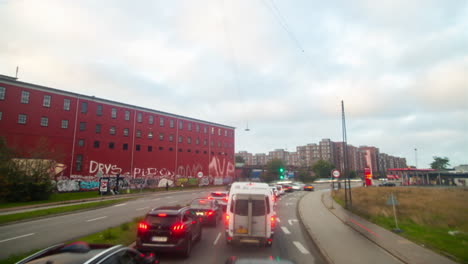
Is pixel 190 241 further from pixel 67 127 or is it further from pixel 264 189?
pixel 67 127

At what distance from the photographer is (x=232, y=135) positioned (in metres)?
75.2

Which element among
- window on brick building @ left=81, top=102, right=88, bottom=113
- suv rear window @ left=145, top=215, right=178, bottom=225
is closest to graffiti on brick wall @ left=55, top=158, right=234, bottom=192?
window on brick building @ left=81, top=102, right=88, bottom=113

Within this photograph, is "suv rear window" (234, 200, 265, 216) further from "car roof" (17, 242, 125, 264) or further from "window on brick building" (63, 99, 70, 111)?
"window on brick building" (63, 99, 70, 111)

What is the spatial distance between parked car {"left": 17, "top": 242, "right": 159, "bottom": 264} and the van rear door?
578 centimetres

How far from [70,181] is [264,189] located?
38.7 meters

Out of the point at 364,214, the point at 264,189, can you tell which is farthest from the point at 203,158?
the point at 264,189

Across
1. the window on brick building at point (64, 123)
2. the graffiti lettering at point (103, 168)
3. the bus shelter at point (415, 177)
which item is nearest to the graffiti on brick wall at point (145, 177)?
the graffiti lettering at point (103, 168)

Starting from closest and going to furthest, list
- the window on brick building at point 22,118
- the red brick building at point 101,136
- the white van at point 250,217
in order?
the white van at point 250,217
the window on brick building at point 22,118
the red brick building at point 101,136

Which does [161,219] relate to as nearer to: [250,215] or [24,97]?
[250,215]

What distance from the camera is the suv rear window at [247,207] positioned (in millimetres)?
10523

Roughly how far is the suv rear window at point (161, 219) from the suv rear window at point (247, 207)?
2608 mm

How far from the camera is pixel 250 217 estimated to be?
33.8 feet

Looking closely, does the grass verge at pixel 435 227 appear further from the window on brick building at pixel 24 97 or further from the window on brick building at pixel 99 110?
the window on brick building at pixel 24 97

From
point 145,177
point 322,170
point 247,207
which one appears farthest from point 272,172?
point 247,207
